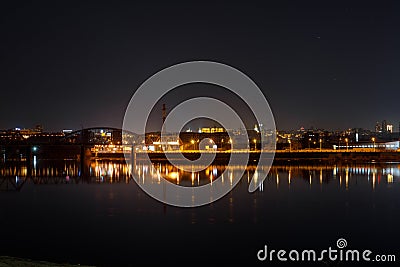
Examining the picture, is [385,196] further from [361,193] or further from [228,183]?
[228,183]

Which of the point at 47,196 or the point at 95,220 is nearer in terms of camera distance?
the point at 95,220

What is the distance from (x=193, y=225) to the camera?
17234 mm

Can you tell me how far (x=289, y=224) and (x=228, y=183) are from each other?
15.7 meters

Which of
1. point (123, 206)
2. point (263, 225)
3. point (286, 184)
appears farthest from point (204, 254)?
point (286, 184)

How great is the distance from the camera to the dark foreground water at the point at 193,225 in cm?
1321

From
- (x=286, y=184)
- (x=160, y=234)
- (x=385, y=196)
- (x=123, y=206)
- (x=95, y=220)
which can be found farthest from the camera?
(x=286, y=184)

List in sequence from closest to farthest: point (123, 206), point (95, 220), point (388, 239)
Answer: point (388, 239), point (95, 220), point (123, 206)

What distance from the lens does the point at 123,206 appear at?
22.5 metres

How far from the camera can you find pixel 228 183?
33.1 meters

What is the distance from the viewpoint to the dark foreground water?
13.2m

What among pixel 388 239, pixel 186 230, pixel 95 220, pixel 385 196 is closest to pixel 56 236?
pixel 95 220

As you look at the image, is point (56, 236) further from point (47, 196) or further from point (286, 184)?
point (286, 184)

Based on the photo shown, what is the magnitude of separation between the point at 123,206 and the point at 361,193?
44.6 feet

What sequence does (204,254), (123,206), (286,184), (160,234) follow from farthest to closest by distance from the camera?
(286,184) < (123,206) < (160,234) < (204,254)
